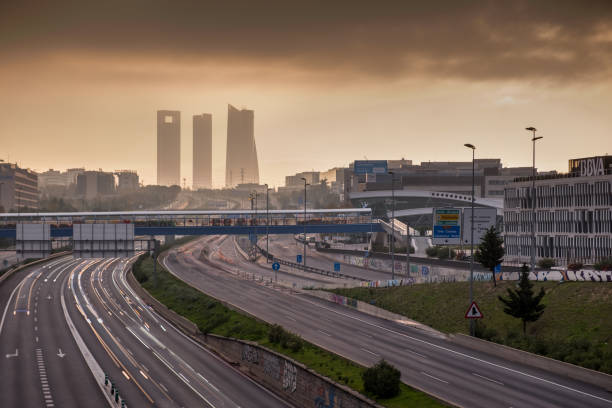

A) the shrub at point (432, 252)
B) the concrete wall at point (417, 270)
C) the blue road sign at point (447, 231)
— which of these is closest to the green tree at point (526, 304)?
the concrete wall at point (417, 270)

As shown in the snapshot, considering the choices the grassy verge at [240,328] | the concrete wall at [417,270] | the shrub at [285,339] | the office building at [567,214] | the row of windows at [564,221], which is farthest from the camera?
the row of windows at [564,221]

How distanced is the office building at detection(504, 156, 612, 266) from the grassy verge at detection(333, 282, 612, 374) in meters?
23.4

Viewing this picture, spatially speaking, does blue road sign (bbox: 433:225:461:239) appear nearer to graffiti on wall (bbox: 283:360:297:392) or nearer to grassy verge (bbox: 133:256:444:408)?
grassy verge (bbox: 133:256:444:408)

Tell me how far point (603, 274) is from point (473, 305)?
14397 millimetres

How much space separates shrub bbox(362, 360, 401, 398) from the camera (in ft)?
121

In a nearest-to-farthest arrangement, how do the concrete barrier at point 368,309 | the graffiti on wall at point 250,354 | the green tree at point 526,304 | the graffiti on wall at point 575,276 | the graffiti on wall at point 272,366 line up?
the graffiti on wall at point 272,366
the green tree at point 526,304
the graffiti on wall at point 250,354
the graffiti on wall at point 575,276
the concrete barrier at point 368,309

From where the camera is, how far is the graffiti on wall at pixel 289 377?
44934 millimetres

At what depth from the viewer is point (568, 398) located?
3669 centimetres

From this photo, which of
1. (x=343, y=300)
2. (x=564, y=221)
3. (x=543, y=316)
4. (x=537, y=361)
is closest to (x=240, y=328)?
(x=343, y=300)

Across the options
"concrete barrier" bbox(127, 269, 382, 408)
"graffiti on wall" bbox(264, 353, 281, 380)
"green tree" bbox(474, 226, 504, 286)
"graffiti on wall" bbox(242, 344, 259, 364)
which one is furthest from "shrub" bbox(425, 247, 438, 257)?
"graffiti on wall" bbox(264, 353, 281, 380)

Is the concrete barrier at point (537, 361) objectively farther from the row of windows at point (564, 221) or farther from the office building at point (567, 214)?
the row of windows at point (564, 221)

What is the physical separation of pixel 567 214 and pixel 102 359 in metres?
65.2

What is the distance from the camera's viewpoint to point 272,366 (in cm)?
4916

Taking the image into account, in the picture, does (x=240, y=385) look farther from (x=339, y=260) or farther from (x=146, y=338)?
(x=339, y=260)
